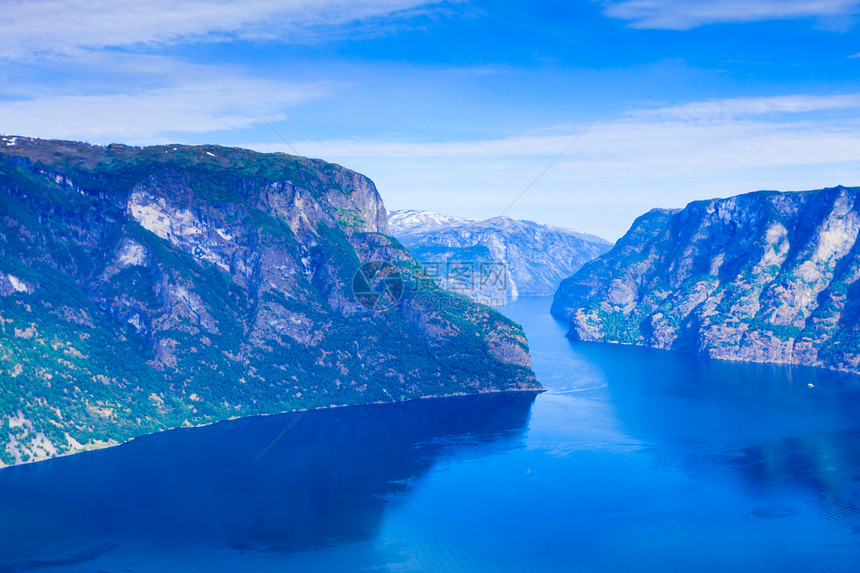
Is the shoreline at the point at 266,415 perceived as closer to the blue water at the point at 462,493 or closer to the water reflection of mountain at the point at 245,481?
the water reflection of mountain at the point at 245,481

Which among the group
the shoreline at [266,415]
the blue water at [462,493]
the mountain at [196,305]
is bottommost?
the blue water at [462,493]

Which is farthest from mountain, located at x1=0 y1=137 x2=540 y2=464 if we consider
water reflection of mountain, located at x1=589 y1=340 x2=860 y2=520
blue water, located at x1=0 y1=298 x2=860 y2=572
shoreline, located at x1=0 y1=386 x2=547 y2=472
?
Answer: water reflection of mountain, located at x1=589 y1=340 x2=860 y2=520

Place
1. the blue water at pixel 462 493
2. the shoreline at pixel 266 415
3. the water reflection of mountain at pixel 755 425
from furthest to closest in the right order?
the shoreline at pixel 266 415
the water reflection of mountain at pixel 755 425
the blue water at pixel 462 493

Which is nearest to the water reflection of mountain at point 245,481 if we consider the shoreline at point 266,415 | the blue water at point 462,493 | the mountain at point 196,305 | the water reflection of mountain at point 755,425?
the blue water at point 462,493

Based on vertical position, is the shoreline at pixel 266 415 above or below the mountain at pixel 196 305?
below

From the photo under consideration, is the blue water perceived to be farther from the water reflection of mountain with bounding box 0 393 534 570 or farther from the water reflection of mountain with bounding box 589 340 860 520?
the water reflection of mountain with bounding box 589 340 860 520

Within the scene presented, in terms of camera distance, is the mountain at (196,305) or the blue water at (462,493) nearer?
the blue water at (462,493)

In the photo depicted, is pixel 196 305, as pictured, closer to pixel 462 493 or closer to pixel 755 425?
pixel 462 493

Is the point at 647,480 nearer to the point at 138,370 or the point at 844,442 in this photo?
the point at 844,442
